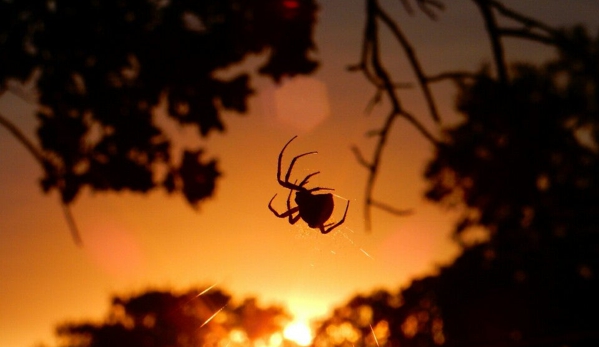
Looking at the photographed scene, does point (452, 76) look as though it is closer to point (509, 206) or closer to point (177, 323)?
point (509, 206)

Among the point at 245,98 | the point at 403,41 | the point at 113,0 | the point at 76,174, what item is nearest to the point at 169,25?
the point at 113,0

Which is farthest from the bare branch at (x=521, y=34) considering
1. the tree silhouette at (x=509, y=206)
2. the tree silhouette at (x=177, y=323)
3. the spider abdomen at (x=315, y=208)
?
the tree silhouette at (x=177, y=323)

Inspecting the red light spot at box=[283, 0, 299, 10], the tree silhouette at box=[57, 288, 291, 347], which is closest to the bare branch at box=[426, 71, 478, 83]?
the red light spot at box=[283, 0, 299, 10]

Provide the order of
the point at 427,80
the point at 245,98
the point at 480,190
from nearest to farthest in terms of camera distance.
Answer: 1. the point at 427,80
2. the point at 245,98
3. the point at 480,190

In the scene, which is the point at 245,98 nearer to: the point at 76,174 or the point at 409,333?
the point at 76,174

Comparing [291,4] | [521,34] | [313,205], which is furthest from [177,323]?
[521,34]

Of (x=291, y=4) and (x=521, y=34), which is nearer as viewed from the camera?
(x=521, y=34)
